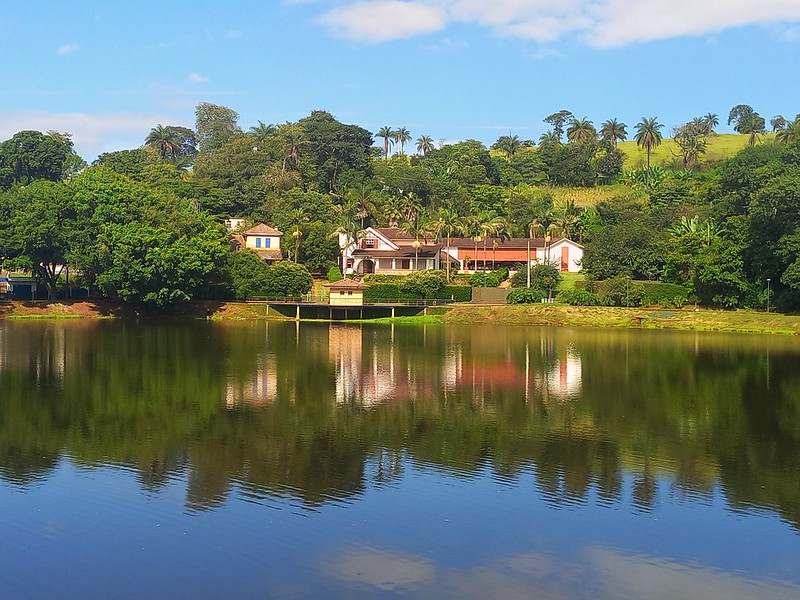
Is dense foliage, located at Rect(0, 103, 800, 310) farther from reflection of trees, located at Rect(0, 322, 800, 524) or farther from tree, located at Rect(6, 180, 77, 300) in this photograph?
reflection of trees, located at Rect(0, 322, 800, 524)

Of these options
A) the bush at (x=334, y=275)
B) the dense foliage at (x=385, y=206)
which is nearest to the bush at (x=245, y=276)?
the dense foliage at (x=385, y=206)

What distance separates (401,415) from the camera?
33.9 metres

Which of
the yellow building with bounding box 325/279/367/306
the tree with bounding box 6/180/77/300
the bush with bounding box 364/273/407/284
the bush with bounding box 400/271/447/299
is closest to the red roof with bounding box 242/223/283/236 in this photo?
the bush with bounding box 364/273/407/284

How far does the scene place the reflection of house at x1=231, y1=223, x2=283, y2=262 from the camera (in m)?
96.1

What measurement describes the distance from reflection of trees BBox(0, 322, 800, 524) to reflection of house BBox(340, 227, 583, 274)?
37204mm

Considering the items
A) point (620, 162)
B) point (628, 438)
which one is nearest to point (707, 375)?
point (628, 438)

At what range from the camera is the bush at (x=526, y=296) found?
266 ft

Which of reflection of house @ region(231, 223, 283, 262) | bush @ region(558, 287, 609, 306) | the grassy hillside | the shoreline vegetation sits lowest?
the shoreline vegetation

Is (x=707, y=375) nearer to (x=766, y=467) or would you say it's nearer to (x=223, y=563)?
(x=766, y=467)

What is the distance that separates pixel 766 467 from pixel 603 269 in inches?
2295

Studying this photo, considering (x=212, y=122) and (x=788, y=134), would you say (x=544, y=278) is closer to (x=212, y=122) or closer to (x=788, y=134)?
(x=788, y=134)

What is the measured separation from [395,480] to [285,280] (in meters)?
59.7

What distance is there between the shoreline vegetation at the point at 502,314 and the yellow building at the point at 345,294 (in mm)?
2684

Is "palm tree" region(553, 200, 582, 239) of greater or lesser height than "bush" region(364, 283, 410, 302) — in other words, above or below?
above
